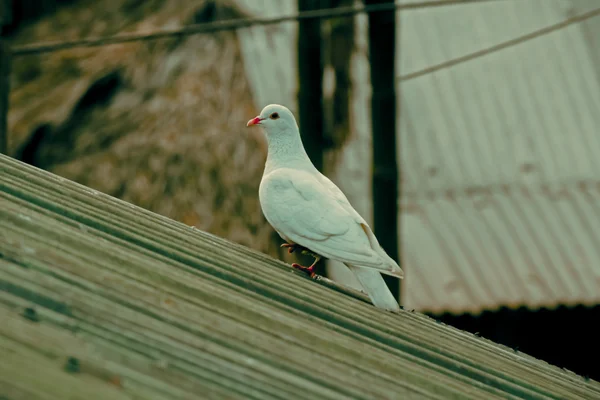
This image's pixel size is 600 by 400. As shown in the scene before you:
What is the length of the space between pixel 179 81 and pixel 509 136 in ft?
14.0

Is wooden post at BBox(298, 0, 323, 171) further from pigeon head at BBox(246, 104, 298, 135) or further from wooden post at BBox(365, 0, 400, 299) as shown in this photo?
pigeon head at BBox(246, 104, 298, 135)

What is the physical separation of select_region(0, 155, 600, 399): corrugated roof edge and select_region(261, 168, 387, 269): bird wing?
247 millimetres

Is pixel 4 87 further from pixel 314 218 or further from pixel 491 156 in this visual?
pixel 491 156

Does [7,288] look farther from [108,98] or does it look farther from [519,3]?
[108,98]

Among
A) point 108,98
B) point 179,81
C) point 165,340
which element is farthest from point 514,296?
point 165,340

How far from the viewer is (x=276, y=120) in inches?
204

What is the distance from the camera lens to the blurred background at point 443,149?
1041 cm

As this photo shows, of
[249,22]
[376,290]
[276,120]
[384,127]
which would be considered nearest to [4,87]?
[249,22]

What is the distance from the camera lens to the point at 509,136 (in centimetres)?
1145

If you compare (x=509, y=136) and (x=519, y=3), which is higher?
(x=519, y=3)

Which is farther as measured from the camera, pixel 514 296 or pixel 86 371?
pixel 514 296

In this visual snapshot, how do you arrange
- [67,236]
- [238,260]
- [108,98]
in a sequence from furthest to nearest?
[108,98] → [238,260] → [67,236]

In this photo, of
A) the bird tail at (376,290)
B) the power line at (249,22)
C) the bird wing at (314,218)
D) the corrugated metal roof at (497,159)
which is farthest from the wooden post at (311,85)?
the corrugated metal roof at (497,159)

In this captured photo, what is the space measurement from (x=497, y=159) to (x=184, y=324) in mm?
9248
